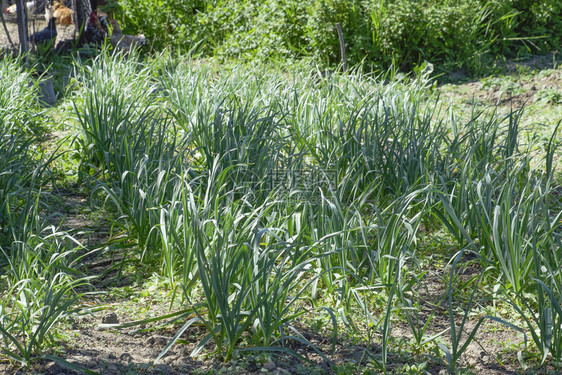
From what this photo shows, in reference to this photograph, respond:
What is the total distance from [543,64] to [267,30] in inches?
146

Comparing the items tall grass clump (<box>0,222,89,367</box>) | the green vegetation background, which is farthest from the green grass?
the green vegetation background

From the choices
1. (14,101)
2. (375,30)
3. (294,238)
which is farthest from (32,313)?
(375,30)

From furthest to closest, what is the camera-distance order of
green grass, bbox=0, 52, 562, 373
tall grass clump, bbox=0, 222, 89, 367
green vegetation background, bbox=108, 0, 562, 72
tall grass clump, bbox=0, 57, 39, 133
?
1. green vegetation background, bbox=108, 0, 562, 72
2. tall grass clump, bbox=0, 57, 39, 133
3. green grass, bbox=0, 52, 562, 373
4. tall grass clump, bbox=0, 222, 89, 367

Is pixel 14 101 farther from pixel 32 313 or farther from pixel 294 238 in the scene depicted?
pixel 294 238

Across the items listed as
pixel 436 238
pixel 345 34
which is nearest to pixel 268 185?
pixel 436 238

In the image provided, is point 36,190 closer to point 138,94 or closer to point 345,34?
point 138,94

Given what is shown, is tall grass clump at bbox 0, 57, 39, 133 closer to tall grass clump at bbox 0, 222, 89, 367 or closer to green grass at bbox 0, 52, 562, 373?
green grass at bbox 0, 52, 562, 373

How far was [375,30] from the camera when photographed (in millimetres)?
7211

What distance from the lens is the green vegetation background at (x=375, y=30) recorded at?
712 centimetres

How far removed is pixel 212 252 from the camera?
6.93ft

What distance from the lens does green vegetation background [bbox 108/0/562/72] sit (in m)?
7.12

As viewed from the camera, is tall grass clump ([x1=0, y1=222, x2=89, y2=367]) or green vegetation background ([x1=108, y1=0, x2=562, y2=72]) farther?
green vegetation background ([x1=108, y1=0, x2=562, y2=72])

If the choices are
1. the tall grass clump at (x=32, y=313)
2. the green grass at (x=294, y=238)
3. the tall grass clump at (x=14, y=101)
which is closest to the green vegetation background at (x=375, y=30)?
the tall grass clump at (x=14, y=101)

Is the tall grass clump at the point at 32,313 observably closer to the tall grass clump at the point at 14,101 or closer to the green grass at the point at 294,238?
the green grass at the point at 294,238
